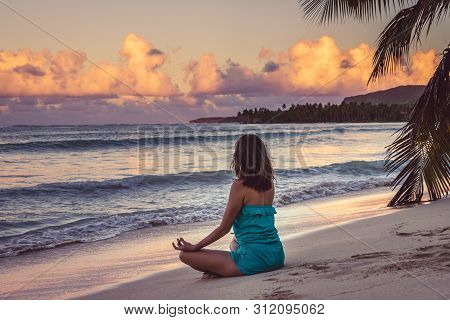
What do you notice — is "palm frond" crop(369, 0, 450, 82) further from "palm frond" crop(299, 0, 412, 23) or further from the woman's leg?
the woman's leg

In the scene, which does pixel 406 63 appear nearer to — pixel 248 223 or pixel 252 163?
pixel 252 163

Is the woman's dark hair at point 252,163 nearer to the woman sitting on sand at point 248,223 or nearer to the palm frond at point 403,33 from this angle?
the woman sitting on sand at point 248,223

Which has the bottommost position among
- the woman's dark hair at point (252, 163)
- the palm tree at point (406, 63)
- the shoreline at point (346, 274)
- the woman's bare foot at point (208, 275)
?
the woman's bare foot at point (208, 275)

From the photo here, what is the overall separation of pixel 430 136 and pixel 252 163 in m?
4.17

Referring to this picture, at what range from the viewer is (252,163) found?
4320mm

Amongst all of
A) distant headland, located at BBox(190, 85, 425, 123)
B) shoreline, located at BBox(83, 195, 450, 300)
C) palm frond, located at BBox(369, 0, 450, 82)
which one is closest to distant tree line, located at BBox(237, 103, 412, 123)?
distant headland, located at BBox(190, 85, 425, 123)

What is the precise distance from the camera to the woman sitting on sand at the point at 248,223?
4.39 metres

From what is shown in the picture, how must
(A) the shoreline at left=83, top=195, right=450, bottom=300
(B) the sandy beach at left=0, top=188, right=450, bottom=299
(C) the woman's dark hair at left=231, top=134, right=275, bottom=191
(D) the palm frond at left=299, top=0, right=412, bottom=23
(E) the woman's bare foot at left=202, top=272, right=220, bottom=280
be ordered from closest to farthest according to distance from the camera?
(A) the shoreline at left=83, top=195, right=450, bottom=300
(B) the sandy beach at left=0, top=188, right=450, bottom=299
(C) the woman's dark hair at left=231, top=134, right=275, bottom=191
(E) the woman's bare foot at left=202, top=272, right=220, bottom=280
(D) the palm frond at left=299, top=0, right=412, bottom=23

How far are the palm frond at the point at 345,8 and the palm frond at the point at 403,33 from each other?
0.24 m

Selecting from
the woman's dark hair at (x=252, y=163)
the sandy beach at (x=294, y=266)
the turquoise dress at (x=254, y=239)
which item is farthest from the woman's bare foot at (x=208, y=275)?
the woman's dark hair at (x=252, y=163)

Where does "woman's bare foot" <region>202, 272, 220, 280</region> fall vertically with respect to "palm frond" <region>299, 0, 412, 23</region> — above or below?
below

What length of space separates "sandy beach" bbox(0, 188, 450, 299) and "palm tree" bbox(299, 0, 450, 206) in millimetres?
612

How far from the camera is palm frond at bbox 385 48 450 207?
715 cm

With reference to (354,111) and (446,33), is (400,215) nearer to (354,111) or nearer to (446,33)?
(446,33)
